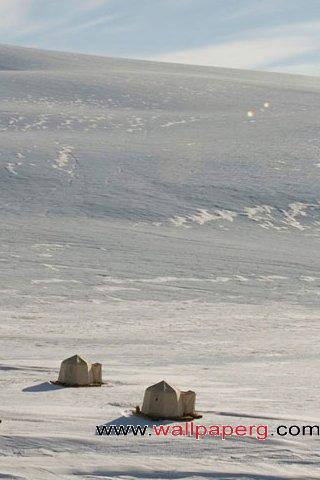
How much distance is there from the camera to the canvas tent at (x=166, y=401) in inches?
211

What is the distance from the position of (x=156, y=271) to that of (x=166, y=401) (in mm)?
8456

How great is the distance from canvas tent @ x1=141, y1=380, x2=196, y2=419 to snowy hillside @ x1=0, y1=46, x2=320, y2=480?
203 millimetres

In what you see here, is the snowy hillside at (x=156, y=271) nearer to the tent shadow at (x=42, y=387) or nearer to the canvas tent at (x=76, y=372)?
the tent shadow at (x=42, y=387)

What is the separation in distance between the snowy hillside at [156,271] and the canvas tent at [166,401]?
20 centimetres

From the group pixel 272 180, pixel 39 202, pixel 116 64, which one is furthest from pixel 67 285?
pixel 116 64

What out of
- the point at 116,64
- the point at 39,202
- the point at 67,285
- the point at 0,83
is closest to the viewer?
the point at 67,285

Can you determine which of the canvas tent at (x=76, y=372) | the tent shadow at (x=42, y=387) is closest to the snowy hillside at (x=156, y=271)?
the tent shadow at (x=42, y=387)

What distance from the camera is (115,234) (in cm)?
1650

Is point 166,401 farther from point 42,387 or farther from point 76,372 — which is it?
point 42,387

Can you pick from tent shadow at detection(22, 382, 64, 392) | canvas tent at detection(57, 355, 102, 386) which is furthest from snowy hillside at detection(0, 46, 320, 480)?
canvas tent at detection(57, 355, 102, 386)

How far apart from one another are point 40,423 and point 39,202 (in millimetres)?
13743

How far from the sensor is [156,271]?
1380cm

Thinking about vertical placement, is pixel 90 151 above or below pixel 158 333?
above

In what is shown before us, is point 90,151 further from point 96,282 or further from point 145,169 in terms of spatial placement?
point 96,282
